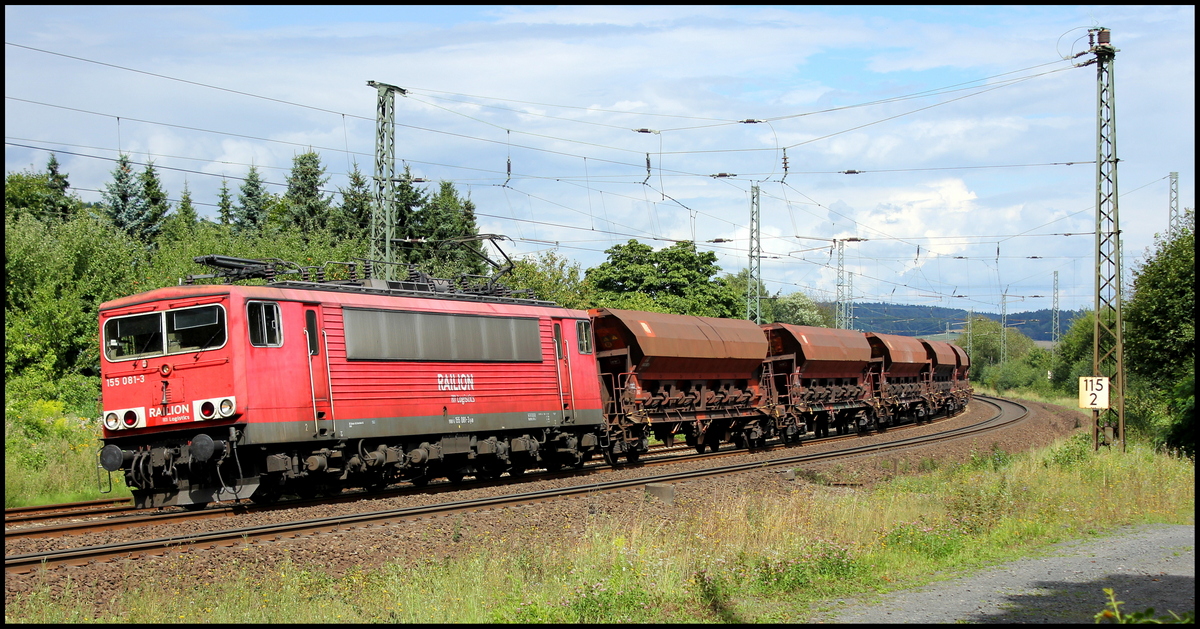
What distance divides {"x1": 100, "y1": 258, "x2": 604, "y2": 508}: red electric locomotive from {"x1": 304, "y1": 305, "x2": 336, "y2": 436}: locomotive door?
20mm

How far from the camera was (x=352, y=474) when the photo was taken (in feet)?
59.1

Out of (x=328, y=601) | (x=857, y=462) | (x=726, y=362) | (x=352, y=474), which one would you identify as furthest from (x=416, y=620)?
(x=726, y=362)

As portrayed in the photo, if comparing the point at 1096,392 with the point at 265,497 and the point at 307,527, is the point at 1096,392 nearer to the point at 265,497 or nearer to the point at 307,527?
the point at 307,527

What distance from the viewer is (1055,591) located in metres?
9.74

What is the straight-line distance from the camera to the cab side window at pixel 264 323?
15516 mm

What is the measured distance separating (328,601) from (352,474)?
8.83 m

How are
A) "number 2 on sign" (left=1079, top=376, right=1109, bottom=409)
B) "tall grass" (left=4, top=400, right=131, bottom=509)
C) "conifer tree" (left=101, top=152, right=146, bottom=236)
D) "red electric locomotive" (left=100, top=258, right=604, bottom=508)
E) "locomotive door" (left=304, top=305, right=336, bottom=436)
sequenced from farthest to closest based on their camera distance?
"conifer tree" (left=101, top=152, right=146, bottom=236) → "number 2 on sign" (left=1079, top=376, right=1109, bottom=409) → "tall grass" (left=4, top=400, right=131, bottom=509) → "locomotive door" (left=304, top=305, right=336, bottom=436) → "red electric locomotive" (left=100, top=258, right=604, bottom=508)

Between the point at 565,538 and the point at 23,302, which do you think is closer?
the point at 565,538

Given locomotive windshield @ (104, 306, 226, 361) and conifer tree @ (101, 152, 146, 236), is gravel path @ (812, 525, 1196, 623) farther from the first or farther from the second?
conifer tree @ (101, 152, 146, 236)

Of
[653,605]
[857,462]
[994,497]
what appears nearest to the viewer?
[653,605]

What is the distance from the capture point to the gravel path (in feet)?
28.4

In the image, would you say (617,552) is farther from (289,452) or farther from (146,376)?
(146,376)

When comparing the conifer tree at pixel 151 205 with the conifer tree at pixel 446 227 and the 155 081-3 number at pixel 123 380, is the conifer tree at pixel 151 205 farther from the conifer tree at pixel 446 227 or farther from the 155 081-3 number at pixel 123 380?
the 155 081-3 number at pixel 123 380

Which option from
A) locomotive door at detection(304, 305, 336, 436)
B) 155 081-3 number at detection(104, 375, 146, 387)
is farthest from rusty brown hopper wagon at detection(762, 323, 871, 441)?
155 081-3 number at detection(104, 375, 146, 387)
